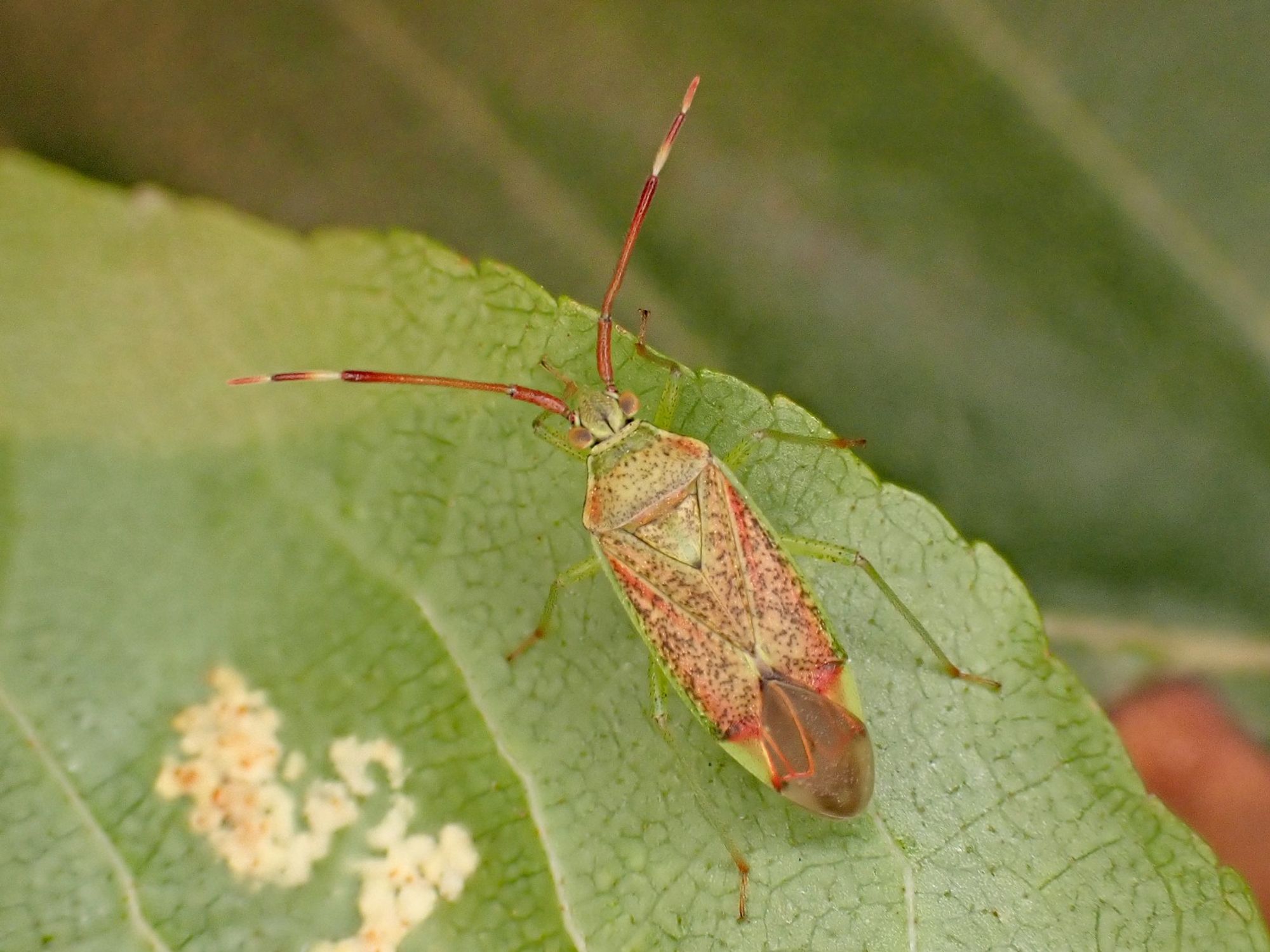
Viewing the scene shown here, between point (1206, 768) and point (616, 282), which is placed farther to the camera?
point (1206, 768)

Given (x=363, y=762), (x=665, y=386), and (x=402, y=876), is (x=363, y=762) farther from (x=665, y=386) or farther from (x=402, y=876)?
(x=665, y=386)

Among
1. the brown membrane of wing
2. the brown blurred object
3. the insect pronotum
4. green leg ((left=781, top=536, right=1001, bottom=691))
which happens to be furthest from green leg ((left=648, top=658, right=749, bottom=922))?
the brown blurred object

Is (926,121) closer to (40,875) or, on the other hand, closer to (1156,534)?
(1156,534)

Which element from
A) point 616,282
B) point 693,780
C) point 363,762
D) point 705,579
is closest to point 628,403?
point 616,282

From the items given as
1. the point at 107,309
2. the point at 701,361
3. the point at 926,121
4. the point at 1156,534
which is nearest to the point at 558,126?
the point at 701,361

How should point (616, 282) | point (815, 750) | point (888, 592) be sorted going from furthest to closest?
1. point (616, 282)
2. point (888, 592)
3. point (815, 750)

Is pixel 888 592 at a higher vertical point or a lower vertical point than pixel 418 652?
higher

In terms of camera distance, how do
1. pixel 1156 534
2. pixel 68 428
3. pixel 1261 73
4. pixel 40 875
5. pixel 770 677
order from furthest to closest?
1. pixel 1156 534
2. pixel 1261 73
3. pixel 770 677
4. pixel 68 428
5. pixel 40 875

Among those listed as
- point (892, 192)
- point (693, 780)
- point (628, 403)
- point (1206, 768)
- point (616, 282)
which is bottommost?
point (693, 780)
